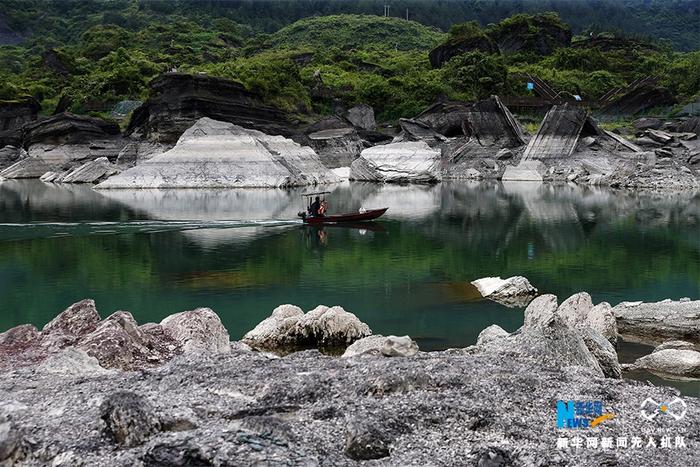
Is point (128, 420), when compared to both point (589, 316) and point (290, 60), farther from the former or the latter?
point (290, 60)

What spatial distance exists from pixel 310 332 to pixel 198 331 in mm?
2479

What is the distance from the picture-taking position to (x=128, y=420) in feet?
27.8

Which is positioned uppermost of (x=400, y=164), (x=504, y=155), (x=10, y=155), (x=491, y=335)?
(x=504, y=155)

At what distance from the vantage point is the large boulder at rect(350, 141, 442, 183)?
220ft

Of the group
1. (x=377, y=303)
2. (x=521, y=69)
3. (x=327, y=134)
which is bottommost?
(x=377, y=303)

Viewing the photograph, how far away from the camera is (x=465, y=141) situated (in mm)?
71562

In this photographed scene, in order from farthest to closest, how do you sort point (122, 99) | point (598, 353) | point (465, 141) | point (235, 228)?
point (122, 99) → point (465, 141) → point (235, 228) → point (598, 353)

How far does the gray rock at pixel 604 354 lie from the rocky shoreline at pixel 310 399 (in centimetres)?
3

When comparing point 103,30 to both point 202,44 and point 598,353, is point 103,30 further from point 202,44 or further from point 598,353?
point 598,353

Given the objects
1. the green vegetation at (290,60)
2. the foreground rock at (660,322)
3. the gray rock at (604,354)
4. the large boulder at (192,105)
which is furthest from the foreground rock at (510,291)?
the green vegetation at (290,60)

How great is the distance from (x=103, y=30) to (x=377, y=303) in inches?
4795

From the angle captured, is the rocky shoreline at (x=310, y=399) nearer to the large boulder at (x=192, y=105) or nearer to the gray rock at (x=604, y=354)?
the gray rock at (x=604, y=354)

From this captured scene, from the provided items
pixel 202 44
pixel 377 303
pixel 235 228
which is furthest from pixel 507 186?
pixel 202 44

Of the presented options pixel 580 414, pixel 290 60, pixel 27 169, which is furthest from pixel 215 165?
pixel 580 414
